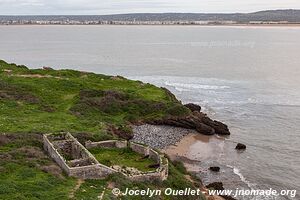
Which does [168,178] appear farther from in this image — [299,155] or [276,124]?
[276,124]

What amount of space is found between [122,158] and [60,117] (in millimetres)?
14070

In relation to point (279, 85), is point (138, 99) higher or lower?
higher

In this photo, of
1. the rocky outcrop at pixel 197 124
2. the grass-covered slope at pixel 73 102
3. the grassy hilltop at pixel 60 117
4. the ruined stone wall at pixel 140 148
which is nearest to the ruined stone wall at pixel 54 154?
the grassy hilltop at pixel 60 117

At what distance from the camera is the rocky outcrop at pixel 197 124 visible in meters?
51.6

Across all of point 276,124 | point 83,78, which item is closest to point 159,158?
point 276,124

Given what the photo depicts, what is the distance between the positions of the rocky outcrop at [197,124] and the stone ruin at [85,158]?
1699cm

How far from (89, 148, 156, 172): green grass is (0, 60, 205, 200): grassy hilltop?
6.55ft

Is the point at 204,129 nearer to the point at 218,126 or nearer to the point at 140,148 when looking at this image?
the point at 218,126

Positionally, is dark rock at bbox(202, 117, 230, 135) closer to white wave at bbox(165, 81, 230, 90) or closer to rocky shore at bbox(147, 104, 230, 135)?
rocky shore at bbox(147, 104, 230, 135)

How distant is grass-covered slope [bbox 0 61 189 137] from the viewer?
42.7m

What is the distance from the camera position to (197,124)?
52.5m

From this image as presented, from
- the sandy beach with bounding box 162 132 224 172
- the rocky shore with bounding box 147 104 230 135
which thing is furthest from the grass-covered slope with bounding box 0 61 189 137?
the sandy beach with bounding box 162 132 224 172

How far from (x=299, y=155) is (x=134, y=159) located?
65.6 ft

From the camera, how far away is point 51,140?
35062 millimetres
